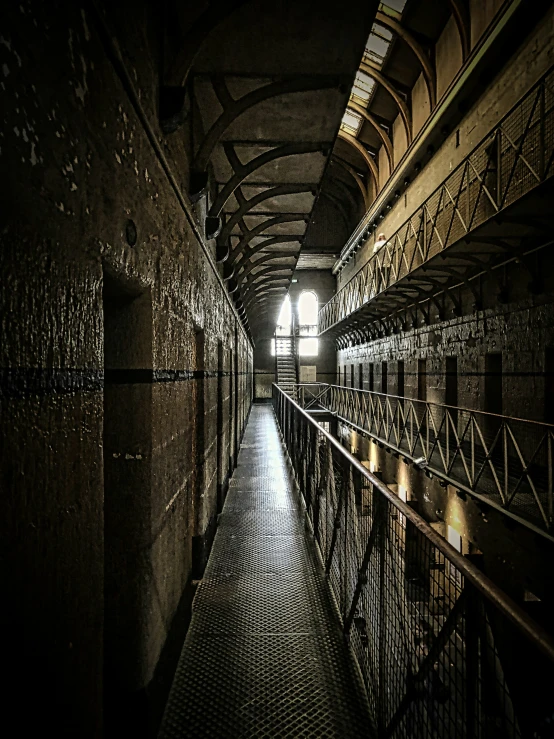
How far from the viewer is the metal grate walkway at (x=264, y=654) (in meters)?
1.96

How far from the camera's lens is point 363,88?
13.1 meters

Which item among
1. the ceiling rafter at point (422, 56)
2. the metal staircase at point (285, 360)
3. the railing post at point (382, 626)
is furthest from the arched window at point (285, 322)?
the railing post at point (382, 626)

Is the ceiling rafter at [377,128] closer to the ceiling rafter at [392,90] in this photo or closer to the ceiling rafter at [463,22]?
the ceiling rafter at [392,90]

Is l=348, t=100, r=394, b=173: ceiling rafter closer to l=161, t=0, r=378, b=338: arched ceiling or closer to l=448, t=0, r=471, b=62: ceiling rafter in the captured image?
l=448, t=0, r=471, b=62: ceiling rafter

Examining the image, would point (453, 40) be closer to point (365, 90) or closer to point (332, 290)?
point (365, 90)

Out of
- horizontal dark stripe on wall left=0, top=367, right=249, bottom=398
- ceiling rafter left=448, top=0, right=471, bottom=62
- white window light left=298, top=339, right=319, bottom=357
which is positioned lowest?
horizontal dark stripe on wall left=0, top=367, right=249, bottom=398

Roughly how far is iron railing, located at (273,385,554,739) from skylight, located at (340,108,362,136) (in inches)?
544

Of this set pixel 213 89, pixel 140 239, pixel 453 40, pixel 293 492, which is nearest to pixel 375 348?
pixel 453 40

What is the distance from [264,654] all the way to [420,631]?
2.89ft

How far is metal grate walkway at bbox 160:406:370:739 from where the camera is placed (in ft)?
6.41

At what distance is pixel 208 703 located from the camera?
2064mm

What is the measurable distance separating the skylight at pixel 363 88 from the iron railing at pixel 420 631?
12.5 m

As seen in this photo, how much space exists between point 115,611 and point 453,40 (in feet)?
38.9

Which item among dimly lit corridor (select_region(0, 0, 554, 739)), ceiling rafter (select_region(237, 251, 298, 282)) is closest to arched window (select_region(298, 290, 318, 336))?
ceiling rafter (select_region(237, 251, 298, 282))
